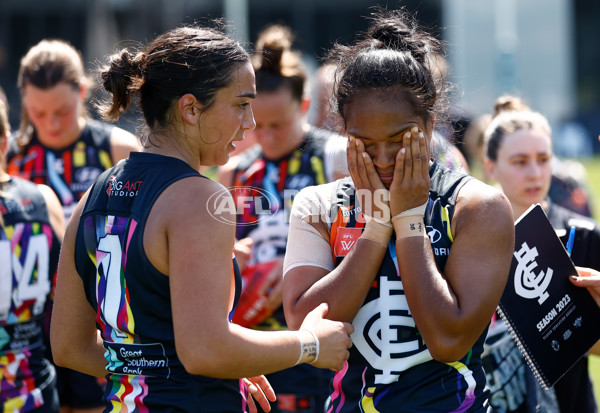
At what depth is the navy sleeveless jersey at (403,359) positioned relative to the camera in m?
2.32

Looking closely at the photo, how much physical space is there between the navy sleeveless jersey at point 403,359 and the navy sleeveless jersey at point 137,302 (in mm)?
392

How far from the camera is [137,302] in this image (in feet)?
7.21

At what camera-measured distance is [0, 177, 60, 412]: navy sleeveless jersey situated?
3398 millimetres

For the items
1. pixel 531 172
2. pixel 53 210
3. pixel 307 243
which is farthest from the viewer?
pixel 531 172

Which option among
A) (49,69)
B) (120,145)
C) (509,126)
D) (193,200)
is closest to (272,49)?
(120,145)

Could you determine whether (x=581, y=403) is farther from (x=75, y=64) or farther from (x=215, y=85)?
(x=75, y=64)

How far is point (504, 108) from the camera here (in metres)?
4.19

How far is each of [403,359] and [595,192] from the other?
1566 centimetres

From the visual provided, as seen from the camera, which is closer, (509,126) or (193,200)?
(193,200)

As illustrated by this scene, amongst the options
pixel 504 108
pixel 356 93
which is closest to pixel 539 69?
pixel 504 108

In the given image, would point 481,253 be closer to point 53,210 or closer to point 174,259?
point 174,259

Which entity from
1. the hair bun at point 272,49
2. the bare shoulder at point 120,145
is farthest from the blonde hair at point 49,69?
the hair bun at point 272,49

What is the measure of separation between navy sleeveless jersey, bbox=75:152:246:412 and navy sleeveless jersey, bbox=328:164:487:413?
0.39 meters

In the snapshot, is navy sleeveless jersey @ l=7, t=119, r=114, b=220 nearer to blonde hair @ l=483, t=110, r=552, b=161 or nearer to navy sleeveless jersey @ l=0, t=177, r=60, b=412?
navy sleeveless jersey @ l=0, t=177, r=60, b=412
